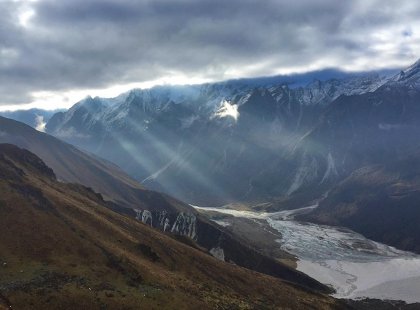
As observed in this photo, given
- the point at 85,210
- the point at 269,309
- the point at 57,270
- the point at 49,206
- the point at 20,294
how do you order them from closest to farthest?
the point at 20,294, the point at 57,270, the point at 269,309, the point at 49,206, the point at 85,210

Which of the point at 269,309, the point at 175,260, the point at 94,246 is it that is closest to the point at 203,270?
the point at 175,260

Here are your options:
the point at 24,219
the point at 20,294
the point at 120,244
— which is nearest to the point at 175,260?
the point at 120,244

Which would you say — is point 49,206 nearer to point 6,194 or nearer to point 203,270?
point 6,194

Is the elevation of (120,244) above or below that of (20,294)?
above

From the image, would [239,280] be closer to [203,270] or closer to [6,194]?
[203,270]

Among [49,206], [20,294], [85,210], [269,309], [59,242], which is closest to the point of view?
[20,294]

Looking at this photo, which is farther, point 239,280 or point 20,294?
point 239,280
